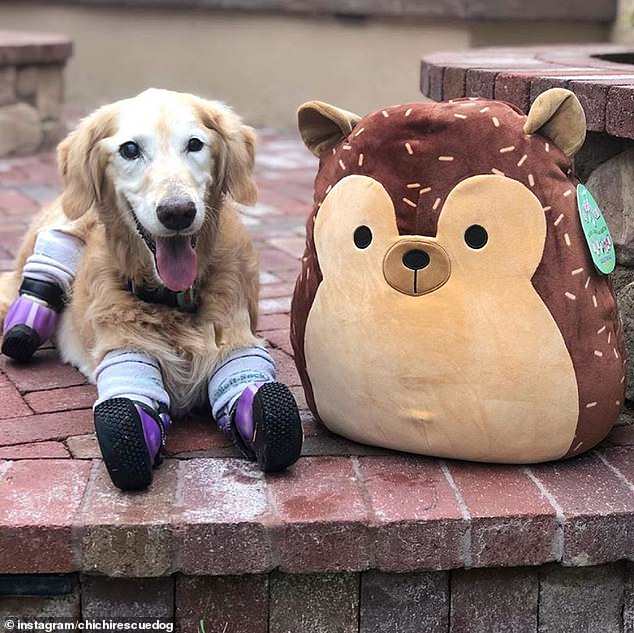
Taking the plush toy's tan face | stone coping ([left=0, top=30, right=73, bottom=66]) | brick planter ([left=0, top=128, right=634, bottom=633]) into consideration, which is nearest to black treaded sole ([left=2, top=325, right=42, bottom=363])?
brick planter ([left=0, top=128, right=634, bottom=633])

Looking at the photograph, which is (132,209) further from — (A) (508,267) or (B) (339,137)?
(A) (508,267)

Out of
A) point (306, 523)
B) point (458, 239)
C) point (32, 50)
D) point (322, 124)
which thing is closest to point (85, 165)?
point (322, 124)

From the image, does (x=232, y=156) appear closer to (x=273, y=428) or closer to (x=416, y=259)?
(x=416, y=259)

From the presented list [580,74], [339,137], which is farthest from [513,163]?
[580,74]

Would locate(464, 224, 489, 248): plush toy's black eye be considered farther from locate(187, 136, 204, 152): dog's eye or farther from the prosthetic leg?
the prosthetic leg

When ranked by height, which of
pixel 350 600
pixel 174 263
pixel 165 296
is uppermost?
pixel 174 263

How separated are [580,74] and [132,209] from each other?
1331 mm

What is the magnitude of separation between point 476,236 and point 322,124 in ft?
1.67

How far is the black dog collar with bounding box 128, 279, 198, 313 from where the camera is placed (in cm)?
279

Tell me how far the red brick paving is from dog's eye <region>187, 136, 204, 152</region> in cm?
70

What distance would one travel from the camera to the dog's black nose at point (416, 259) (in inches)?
95.0

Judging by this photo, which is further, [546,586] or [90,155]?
[90,155]

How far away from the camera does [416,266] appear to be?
241 cm

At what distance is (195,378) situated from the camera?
2.75 metres
